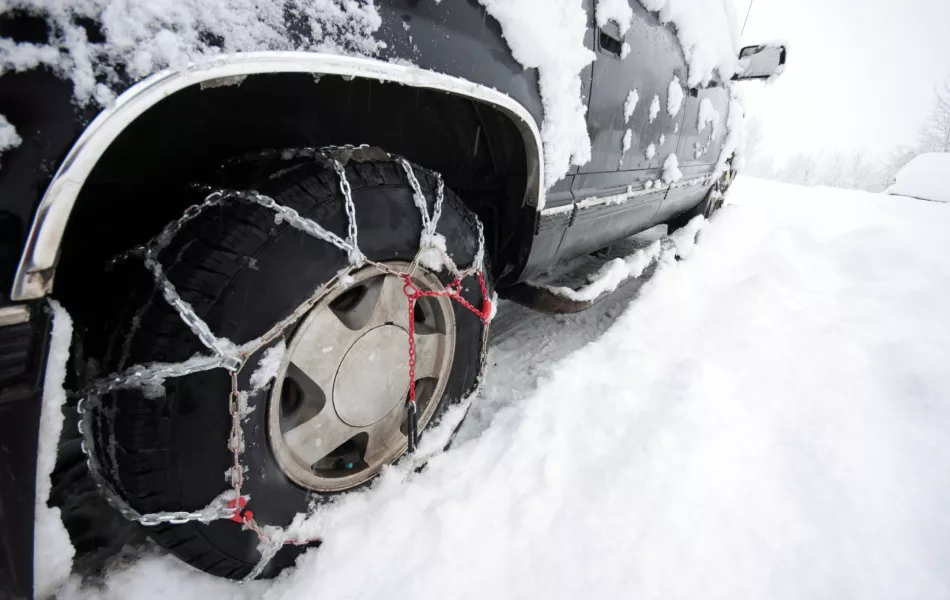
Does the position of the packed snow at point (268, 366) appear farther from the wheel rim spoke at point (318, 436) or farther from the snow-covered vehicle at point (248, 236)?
the wheel rim spoke at point (318, 436)

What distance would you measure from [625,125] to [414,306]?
123 centimetres

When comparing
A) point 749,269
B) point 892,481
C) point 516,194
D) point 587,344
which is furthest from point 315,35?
point 749,269

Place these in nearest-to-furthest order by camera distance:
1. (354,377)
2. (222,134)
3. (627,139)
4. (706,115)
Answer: (222,134)
(354,377)
(627,139)
(706,115)

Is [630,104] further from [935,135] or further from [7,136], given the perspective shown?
[935,135]

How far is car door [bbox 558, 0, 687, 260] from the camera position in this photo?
1.65 metres

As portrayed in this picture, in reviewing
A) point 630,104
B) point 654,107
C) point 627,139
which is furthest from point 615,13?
point 654,107

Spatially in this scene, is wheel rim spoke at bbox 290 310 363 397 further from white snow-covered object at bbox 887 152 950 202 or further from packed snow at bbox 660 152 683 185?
white snow-covered object at bbox 887 152 950 202

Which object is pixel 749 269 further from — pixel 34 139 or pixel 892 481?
pixel 34 139

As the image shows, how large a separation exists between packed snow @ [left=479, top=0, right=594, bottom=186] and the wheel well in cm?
12

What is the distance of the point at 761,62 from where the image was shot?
3.59 meters

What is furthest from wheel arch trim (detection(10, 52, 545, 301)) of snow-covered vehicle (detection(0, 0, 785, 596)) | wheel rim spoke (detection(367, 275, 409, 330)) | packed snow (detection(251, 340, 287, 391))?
wheel rim spoke (detection(367, 275, 409, 330))

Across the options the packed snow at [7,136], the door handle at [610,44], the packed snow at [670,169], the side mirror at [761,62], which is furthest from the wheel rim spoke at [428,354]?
the side mirror at [761,62]

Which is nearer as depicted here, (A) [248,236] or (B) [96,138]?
(B) [96,138]

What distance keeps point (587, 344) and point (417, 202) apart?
1.58m
